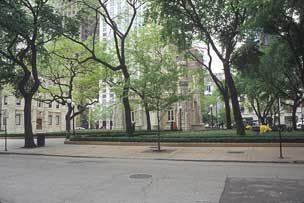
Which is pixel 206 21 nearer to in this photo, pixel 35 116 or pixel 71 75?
pixel 71 75

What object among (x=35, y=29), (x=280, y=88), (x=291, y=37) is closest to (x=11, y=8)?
(x=35, y=29)

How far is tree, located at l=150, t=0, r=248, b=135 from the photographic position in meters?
23.2

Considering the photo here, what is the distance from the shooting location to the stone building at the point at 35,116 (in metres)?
66.8

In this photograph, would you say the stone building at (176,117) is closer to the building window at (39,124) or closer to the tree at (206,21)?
the building window at (39,124)

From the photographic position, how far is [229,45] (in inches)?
984

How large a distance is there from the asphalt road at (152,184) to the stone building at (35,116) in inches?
2160

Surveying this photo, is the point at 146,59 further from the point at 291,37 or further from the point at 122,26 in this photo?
the point at 291,37

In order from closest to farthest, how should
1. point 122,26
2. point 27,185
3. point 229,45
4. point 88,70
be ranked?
point 27,185
point 229,45
point 122,26
point 88,70

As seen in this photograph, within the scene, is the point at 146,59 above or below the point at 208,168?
above

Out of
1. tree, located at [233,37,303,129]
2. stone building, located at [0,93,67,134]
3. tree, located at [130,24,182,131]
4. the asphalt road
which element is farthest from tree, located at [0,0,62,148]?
stone building, located at [0,93,67,134]

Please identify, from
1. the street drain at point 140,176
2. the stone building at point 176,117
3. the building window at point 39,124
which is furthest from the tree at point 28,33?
the building window at point 39,124

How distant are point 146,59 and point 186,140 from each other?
48.9ft

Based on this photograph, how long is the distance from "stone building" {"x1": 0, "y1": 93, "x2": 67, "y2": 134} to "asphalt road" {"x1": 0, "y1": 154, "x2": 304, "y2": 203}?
54872mm

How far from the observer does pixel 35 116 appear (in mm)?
73375
